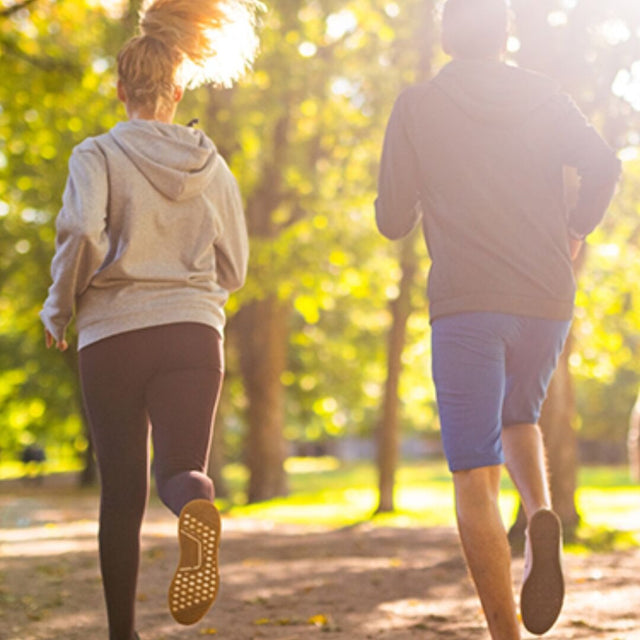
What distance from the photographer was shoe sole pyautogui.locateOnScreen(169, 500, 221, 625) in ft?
11.2

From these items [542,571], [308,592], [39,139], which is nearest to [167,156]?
[542,571]

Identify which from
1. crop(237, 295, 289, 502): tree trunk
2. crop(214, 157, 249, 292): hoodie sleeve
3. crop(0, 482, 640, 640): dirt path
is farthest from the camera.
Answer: crop(237, 295, 289, 502): tree trunk

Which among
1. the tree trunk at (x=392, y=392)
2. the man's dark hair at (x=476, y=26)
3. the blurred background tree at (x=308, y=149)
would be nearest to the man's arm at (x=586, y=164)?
the man's dark hair at (x=476, y=26)

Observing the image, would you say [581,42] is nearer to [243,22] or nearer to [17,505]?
[243,22]

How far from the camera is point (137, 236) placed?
150 inches

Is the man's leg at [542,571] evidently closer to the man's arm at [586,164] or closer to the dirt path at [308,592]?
the man's arm at [586,164]

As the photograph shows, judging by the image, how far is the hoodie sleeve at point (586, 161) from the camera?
12.5 ft

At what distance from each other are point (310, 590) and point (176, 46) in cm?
377

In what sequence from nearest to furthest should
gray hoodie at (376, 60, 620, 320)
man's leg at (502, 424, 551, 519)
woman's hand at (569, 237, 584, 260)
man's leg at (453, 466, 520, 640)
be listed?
man's leg at (453, 466, 520, 640) → gray hoodie at (376, 60, 620, 320) → man's leg at (502, 424, 551, 519) → woman's hand at (569, 237, 584, 260)

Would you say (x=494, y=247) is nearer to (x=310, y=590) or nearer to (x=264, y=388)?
(x=310, y=590)

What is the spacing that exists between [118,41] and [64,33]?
4950mm

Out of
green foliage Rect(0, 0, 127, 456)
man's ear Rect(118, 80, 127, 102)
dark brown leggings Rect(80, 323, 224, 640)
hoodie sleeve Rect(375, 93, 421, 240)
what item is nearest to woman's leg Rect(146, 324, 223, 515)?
dark brown leggings Rect(80, 323, 224, 640)

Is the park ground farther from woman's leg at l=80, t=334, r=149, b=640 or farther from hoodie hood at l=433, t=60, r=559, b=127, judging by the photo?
hoodie hood at l=433, t=60, r=559, b=127

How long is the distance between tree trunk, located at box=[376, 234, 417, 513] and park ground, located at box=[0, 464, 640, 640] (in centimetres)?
410
